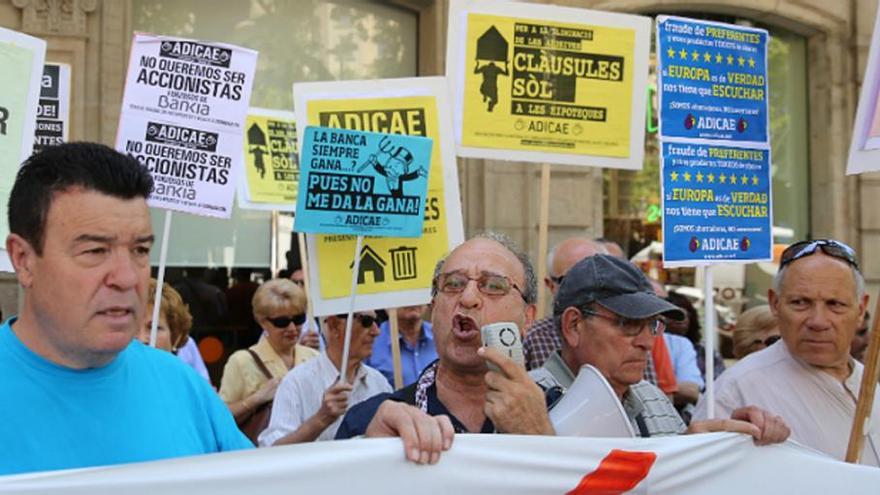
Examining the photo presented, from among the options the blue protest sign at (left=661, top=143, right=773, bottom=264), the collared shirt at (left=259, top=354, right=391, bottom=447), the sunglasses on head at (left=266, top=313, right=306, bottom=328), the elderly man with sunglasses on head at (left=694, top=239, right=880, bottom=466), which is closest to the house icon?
the collared shirt at (left=259, top=354, right=391, bottom=447)

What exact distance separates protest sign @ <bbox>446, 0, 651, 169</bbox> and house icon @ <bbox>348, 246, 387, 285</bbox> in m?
0.70

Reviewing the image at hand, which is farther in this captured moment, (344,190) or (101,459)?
(344,190)

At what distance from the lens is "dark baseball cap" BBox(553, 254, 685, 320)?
10.6ft

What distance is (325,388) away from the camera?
5125 millimetres

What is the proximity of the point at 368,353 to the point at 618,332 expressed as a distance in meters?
2.14

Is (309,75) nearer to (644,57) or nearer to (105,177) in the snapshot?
(644,57)

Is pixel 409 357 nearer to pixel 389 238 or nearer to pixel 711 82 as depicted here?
pixel 389 238

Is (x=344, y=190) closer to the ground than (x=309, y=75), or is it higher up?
closer to the ground

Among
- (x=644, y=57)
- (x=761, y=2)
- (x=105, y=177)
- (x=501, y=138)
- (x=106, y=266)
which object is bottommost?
(x=106, y=266)

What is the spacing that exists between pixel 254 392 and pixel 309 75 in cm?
445

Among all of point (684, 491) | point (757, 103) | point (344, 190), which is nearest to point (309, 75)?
point (344, 190)

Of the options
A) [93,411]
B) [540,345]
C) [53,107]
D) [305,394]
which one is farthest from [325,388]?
[93,411]

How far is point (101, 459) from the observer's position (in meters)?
2.33

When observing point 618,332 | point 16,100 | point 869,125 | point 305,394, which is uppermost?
point 16,100
